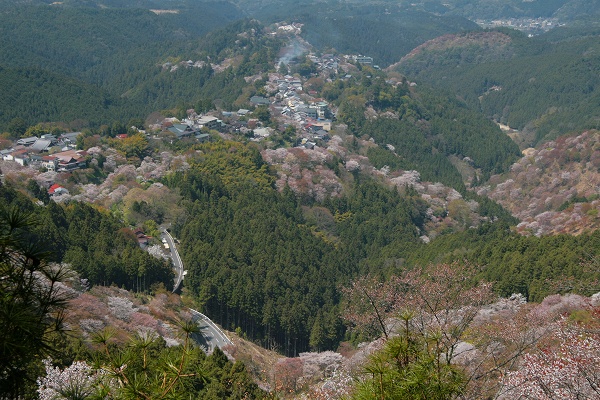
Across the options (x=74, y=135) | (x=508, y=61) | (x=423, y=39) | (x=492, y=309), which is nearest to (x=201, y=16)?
(x=423, y=39)

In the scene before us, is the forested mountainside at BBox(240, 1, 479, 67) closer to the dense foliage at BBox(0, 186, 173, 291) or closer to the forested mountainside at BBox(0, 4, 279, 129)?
the forested mountainside at BBox(0, 4, 279, 129)

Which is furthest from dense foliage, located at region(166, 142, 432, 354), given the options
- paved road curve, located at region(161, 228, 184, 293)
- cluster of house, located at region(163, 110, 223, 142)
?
cluster of house, located at region(163, 110, 223, 142)

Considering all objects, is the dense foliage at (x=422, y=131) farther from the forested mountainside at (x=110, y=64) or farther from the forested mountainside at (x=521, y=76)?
the forested mountainside at (x=110, y=64)

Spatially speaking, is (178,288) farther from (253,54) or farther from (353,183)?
(253,54)

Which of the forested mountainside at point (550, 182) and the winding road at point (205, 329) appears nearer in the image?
the winding road at point (205, 329)

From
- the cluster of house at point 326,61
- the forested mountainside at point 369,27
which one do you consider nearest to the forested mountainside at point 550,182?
A: the cluster of house at point 326,61

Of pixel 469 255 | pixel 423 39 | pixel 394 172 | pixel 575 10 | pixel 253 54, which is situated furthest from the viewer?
pixel 575 10

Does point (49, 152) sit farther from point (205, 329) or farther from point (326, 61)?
point (326, 61)
